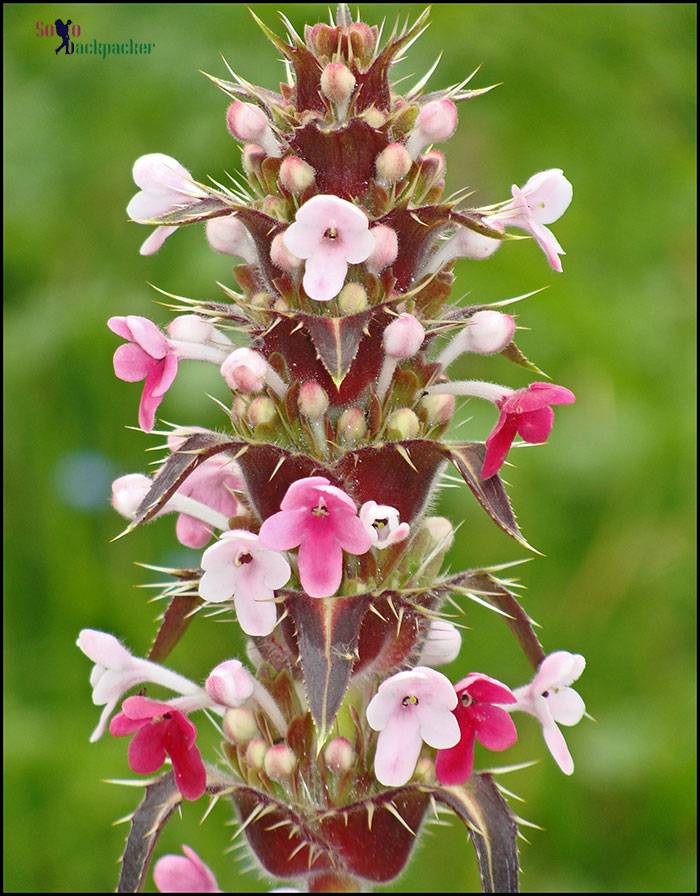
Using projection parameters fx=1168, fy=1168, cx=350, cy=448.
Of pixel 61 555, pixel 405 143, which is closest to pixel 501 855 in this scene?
pixel 405 143

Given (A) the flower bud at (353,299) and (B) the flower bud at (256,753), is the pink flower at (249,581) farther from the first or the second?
(A) the flower bud at (353,299)

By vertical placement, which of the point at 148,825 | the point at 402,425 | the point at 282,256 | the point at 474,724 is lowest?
the point at 148,825

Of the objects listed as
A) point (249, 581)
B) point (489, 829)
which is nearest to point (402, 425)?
point (249, 581)

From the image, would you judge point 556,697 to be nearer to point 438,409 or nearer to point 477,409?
point 438,409

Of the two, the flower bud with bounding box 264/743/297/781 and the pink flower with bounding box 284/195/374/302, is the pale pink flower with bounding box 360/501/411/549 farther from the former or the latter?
the flower bud with bounding box 264/743/297/781

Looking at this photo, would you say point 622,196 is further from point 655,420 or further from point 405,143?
point 405,143

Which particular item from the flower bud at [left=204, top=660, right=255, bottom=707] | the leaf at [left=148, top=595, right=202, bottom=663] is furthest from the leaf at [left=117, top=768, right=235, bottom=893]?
the leaf at [left=148, top=595, right=202, bottom=663]
